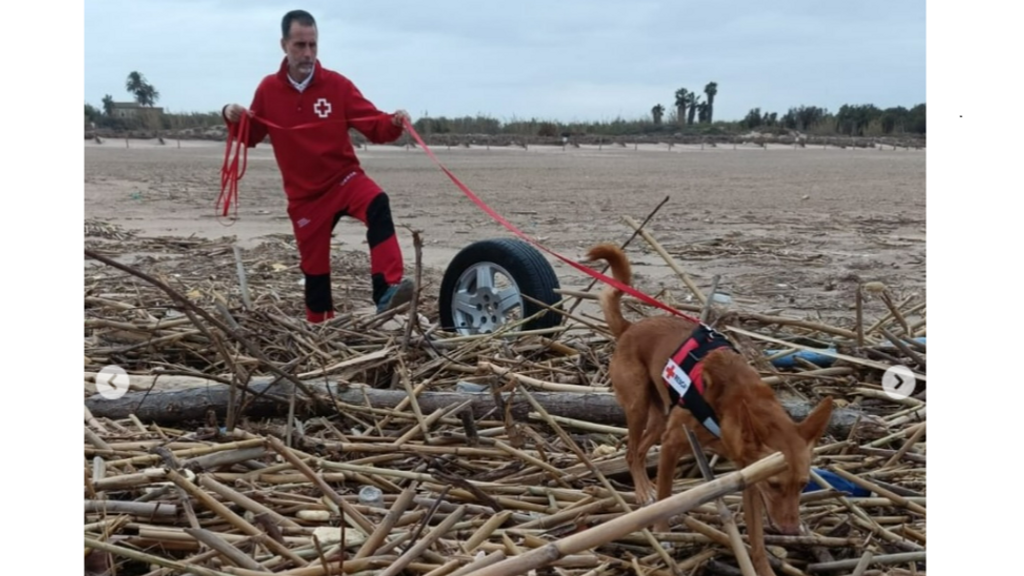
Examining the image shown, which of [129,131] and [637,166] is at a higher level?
[129,131]

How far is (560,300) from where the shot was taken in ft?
20.3

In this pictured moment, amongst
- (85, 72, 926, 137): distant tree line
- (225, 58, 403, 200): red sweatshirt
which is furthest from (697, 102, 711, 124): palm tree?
(225, 58, 403, 200): red sweatshirt

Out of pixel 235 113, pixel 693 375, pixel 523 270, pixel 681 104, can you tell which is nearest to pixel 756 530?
pixel 693 375

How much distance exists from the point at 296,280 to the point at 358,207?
2397 millimetres

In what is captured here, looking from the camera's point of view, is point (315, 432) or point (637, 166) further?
point (637, 166)

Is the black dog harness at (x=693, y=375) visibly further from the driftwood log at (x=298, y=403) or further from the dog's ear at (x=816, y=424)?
the driftwood log at (x=298, y=403)

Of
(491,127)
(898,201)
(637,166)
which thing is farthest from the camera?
(491,127)

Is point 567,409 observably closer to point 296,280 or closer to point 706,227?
point 296,280

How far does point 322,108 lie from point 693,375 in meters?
4.45

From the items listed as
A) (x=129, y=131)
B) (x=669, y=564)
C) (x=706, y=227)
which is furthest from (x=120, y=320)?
(x=129, y=131)

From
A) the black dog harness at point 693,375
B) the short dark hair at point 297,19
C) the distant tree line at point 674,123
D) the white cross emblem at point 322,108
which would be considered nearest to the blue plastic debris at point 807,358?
the black dog harness at point 693,375

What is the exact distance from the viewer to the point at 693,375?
355cm

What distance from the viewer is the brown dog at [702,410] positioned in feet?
10.4

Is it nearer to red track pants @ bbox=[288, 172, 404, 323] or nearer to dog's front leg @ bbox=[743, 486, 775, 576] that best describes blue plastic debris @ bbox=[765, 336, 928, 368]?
dog's front leg @ bbox=[743, 486, 775, 576]
